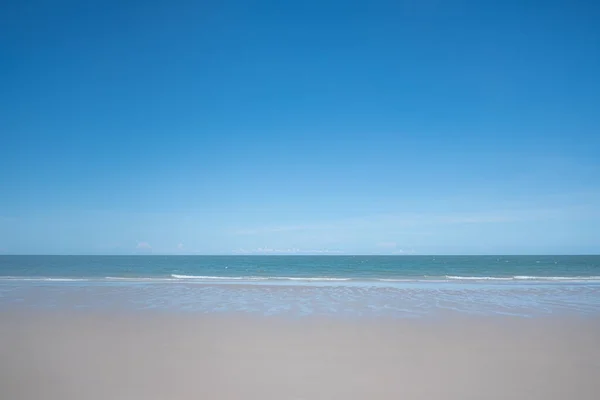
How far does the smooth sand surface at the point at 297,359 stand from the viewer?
5984 mm

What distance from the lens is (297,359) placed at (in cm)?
752

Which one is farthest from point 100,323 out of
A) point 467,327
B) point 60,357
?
point 467,327

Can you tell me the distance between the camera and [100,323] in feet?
36.1

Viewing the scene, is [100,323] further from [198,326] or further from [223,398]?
[223,398]

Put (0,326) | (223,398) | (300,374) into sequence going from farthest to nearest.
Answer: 1. (0,326)
2. (300,374)
3. (223,398)

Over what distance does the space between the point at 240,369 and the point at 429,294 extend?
14557mm

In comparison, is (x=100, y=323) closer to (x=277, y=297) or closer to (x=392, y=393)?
(x=277, y=297)

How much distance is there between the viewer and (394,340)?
9.09m

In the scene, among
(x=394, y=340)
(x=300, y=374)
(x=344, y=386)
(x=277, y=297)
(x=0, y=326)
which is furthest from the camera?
(x=277, y=297)

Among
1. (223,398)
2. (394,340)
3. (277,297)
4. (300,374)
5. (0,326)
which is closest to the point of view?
(223,398)

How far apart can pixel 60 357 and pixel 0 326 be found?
481 cm

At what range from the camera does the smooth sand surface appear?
598cm

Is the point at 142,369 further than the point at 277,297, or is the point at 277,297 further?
the point at 277,297

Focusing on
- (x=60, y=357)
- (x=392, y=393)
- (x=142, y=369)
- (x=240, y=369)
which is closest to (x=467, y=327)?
(x=392, y=393)
